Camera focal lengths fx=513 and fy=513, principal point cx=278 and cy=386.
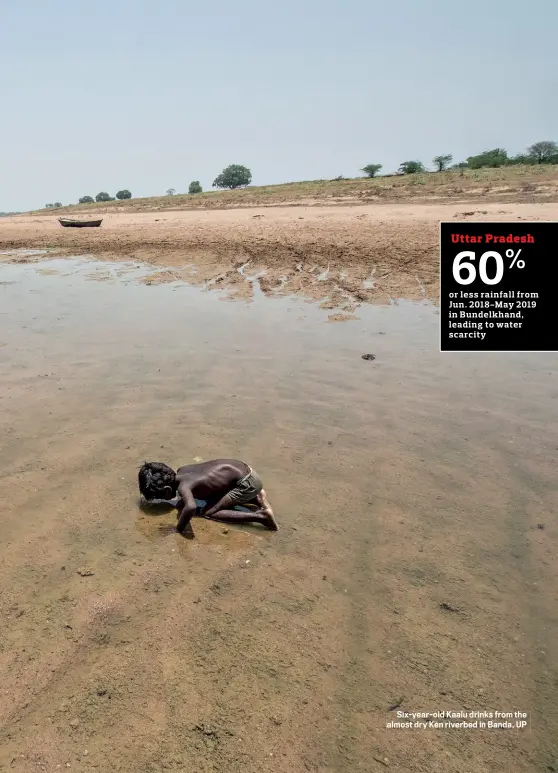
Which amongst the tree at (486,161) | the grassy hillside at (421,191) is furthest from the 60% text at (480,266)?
the tree at (486,161)

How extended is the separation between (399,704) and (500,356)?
6.07 m

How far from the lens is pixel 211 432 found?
5371 millimetres

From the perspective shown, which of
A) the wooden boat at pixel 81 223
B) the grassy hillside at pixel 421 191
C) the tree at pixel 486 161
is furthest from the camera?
the tree at pixel 486 161

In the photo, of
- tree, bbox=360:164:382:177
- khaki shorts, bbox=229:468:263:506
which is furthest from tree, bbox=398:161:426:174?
khaki shorts, bbox=229:468:263:506

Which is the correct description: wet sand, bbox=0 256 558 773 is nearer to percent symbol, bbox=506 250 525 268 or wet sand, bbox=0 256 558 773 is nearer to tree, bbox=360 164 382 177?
percent symbol, bbox=506 250 525 268

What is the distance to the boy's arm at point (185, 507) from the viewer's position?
3854 mm

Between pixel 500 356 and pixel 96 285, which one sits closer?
pixel 500 356

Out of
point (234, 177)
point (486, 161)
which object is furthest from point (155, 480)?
point (234, 177)

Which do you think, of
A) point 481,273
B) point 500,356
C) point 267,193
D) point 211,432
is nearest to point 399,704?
point 211,432

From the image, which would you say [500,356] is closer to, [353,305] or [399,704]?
[353,305]

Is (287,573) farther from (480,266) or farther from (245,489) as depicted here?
(480,266)

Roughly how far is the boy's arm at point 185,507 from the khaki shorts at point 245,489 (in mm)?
348

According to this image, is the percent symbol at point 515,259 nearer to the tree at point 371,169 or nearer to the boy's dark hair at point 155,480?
the boy's dark hair at point 155,480

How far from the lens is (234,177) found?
77312 mm
